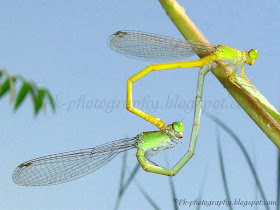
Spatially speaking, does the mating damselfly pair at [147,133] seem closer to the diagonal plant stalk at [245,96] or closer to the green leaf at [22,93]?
the diagonal plant stalk at [245,96]

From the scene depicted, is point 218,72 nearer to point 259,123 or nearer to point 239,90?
point 239,90

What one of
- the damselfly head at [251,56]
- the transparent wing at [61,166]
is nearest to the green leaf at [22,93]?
the transparent wing at [61,166]

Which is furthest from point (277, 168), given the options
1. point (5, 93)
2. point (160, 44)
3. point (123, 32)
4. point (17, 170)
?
point (5, 93)

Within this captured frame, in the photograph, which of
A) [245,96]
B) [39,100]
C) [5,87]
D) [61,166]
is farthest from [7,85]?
[245,96]

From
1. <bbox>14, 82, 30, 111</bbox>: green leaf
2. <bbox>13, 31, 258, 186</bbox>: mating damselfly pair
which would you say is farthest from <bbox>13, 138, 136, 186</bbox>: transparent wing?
<bbox>14, 82, 30, 111</bbox>: green leaf

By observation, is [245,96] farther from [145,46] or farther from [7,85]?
[7,85]
